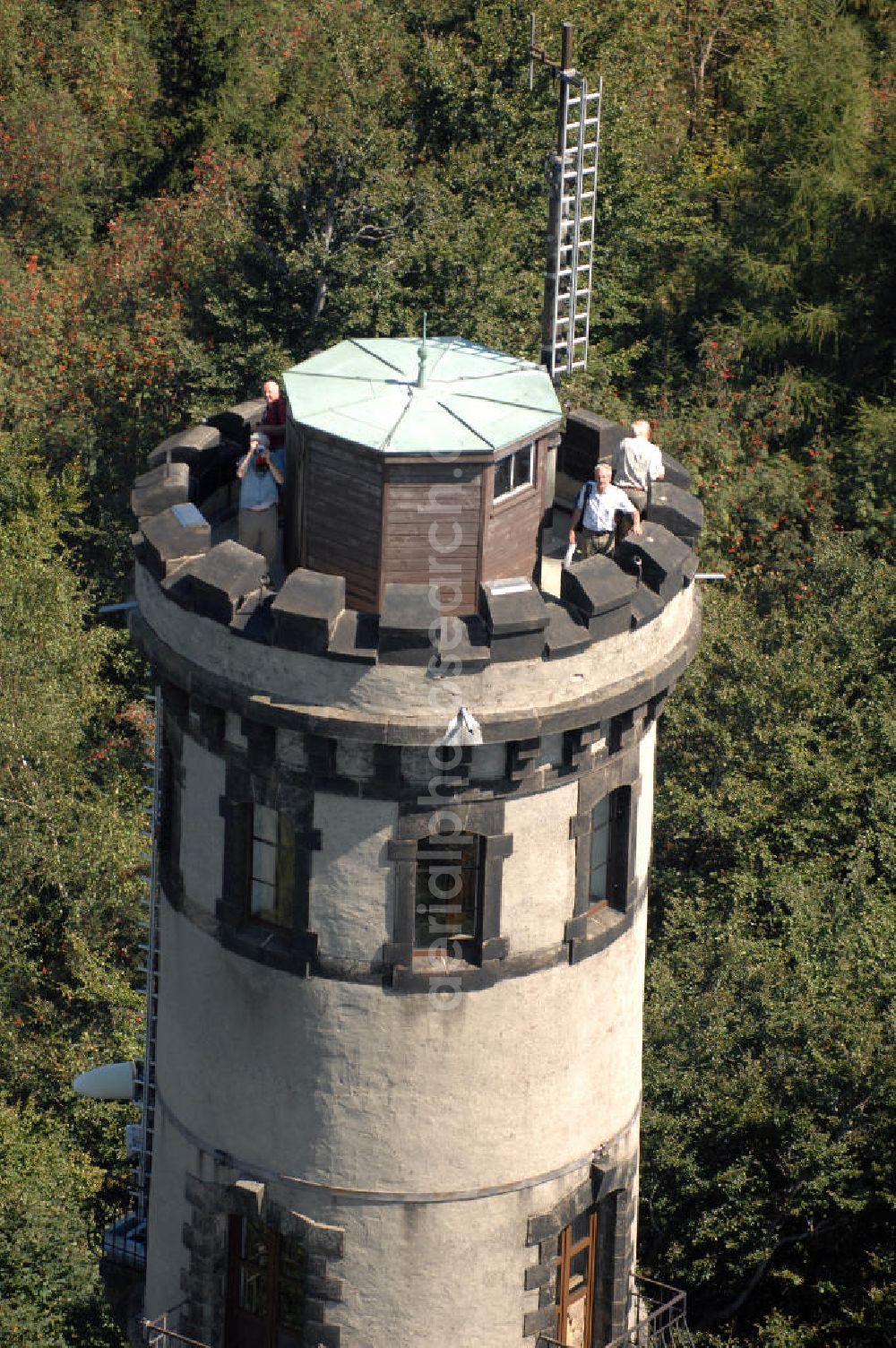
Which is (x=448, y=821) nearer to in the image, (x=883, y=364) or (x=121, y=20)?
(x=883, y=364)

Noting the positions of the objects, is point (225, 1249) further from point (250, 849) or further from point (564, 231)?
point (564, 231)

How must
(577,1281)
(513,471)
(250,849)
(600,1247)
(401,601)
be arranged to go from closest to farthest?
(401,601), (513,471), (250,849), (577,1281), (600,1247)

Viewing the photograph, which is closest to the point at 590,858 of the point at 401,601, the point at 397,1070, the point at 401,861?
the point at 401,861

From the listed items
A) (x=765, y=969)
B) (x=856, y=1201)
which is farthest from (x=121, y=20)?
(x=856, y=1201)

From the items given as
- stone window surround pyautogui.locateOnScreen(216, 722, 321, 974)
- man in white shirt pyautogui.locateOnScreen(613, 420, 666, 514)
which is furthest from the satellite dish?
man in white shirt pyautogui.locateOnScreen(613, 420, 666, 514)

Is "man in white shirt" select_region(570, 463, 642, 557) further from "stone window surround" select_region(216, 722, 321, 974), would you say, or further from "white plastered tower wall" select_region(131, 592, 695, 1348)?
"stone window surround" select_region(216, 722, 321, 974)
